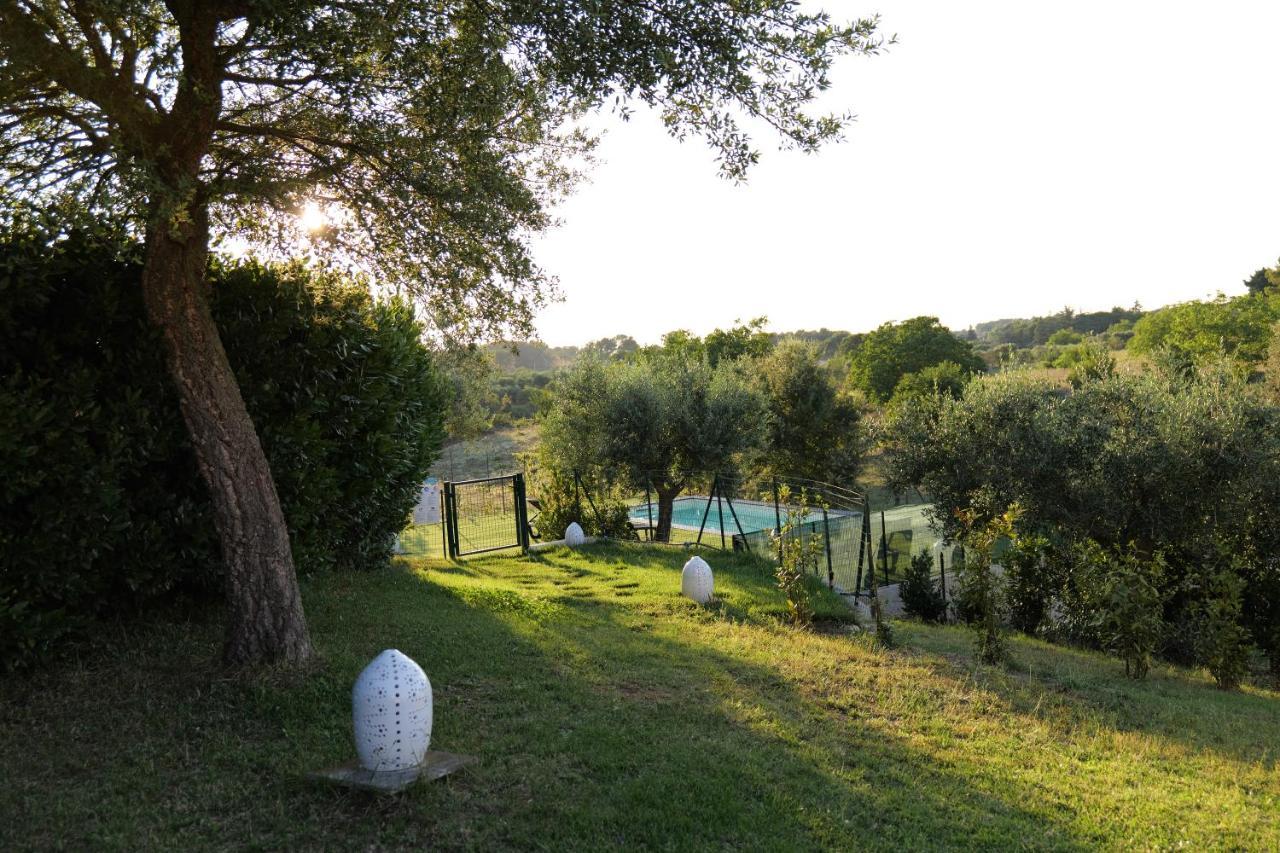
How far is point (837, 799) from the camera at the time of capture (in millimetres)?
5059

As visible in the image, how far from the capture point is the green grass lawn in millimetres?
4484

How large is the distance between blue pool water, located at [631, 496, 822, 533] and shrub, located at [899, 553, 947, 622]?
6414 mm

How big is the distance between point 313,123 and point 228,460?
9.83ft

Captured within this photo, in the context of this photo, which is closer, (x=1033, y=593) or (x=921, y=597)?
(x=1033, y=593)

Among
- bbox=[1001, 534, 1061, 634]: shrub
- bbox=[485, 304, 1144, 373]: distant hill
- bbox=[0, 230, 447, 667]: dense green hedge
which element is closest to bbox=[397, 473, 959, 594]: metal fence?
bbox=[1001, 534, 1061, 634]: shrub

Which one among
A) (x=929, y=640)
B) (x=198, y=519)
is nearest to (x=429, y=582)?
(x=198, y=519)

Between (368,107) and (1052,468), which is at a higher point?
(368,107)

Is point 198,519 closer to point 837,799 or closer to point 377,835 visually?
point 377,835

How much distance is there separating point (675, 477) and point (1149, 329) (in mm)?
42861

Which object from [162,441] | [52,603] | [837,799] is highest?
[162,441]

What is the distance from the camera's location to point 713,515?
2508cm

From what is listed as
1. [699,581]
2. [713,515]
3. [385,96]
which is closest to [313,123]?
[385,96]

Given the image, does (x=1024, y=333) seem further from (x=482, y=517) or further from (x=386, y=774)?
(x=386, y=774)

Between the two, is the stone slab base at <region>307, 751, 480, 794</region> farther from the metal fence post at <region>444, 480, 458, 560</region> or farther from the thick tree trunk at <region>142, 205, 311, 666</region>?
the metal fence post at <region>444, 480, 458, 560</region>
